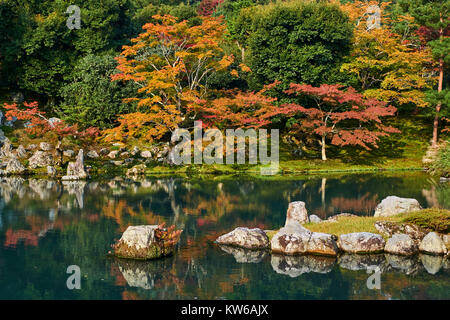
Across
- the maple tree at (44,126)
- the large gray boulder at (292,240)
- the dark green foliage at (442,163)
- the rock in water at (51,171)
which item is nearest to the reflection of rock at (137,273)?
the large gray boulder at (292,240)

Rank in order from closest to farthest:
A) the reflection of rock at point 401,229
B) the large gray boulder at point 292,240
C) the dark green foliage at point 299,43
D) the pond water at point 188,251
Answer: the pond water at point 188,251 → the large gray boulder at point 292,240 → the reflection of rock at point 401,229 → the dark green foliage at point 299,43

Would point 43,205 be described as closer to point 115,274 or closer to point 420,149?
point 115,274

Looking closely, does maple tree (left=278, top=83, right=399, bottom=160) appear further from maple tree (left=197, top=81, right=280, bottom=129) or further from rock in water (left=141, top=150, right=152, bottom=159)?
rock in water (left=141, top=150, right=152, bottom=159)

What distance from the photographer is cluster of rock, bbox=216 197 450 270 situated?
11648mm

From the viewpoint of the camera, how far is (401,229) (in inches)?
486

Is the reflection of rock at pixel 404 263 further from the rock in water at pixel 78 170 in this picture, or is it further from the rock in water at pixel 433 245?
the rock in water at pixel 78 170

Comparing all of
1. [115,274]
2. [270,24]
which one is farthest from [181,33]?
[115,274]

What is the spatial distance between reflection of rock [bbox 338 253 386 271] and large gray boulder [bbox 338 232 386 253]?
0.17 m

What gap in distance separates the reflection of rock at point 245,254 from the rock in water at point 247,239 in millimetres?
176

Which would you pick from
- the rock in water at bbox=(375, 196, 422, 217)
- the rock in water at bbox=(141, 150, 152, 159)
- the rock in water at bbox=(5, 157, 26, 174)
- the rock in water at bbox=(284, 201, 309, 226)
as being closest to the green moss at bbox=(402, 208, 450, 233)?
the rock in water at bbox=(375, 196, 422, 217)

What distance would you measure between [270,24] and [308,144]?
844 centimetres

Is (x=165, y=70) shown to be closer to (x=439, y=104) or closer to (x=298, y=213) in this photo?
(x=298, y=213)

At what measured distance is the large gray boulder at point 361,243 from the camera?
38.7 feet

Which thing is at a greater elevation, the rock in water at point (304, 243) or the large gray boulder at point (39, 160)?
the large gray boulder at point (39, 160)
